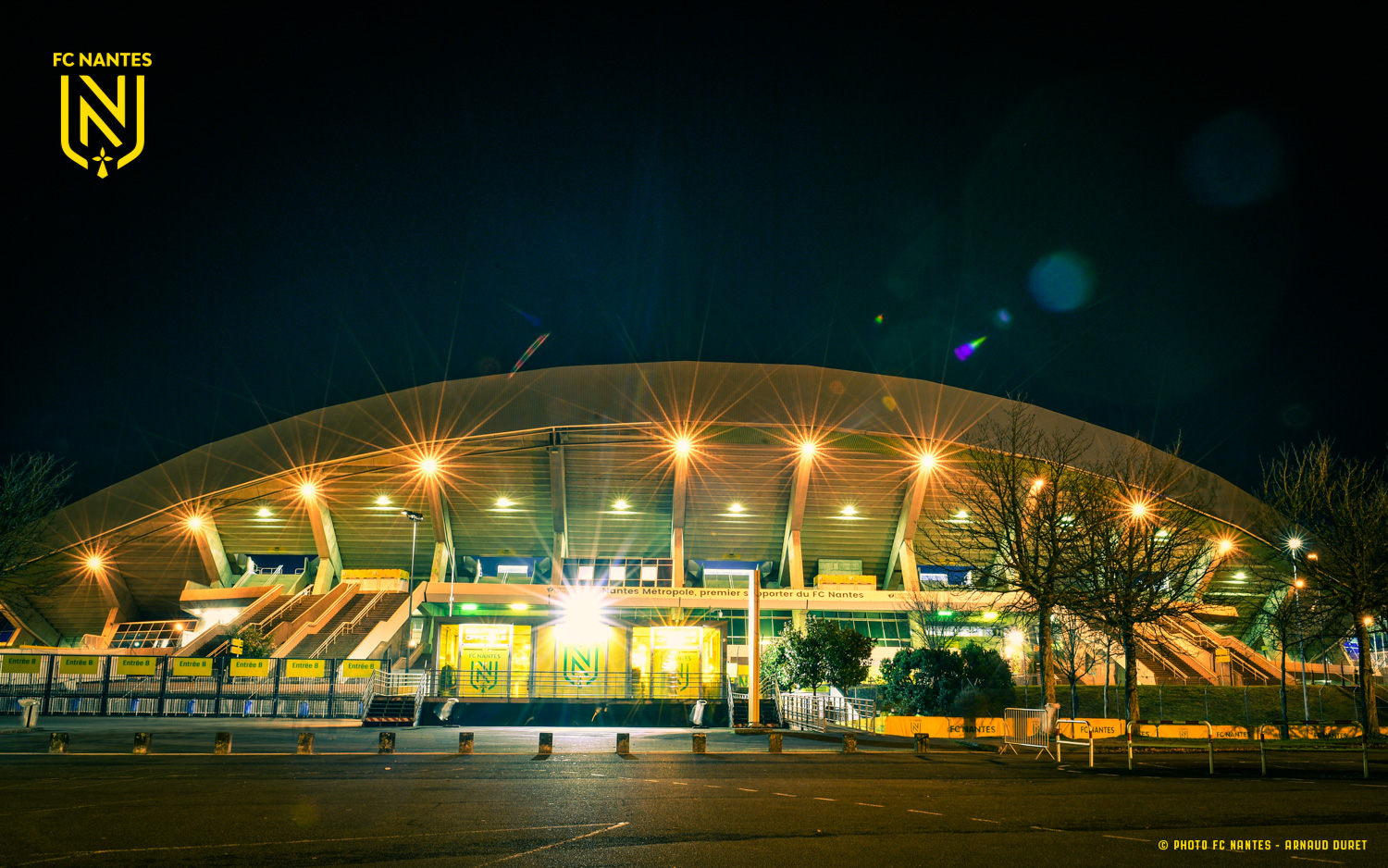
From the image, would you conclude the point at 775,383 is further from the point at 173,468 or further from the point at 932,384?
the point at 173,468

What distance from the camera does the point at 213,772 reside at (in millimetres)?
15125

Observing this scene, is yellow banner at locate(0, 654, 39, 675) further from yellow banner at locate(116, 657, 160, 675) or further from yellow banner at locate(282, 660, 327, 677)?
yellow banner at locate(282, 660, 327, 677)

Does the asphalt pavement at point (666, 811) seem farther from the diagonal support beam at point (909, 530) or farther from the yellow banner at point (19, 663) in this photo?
the diagonal support beam at point (909, 530)

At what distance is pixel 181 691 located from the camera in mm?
33094

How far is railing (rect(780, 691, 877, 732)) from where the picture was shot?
1122 inches

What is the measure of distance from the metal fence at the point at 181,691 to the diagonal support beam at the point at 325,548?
46.2ft

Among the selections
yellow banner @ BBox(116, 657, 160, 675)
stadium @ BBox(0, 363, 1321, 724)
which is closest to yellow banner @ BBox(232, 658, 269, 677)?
yellow banner @ BBox(116, 657, 160, 675)

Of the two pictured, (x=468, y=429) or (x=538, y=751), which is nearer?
(x=538, y=751)

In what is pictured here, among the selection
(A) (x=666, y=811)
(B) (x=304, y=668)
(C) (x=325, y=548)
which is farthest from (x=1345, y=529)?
(C) (x=325, y=548)

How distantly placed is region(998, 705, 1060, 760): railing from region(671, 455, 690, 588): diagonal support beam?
2508cm

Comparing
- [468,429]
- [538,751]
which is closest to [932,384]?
[468,429]

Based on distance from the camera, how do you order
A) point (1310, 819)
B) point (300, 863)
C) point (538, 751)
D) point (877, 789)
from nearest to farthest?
point (300, 863) < point (1310, 819) < point (877, 789) < point (538, 751)

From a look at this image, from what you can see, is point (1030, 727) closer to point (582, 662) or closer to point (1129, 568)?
point (1129, 568)

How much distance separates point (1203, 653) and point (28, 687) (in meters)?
53.3
